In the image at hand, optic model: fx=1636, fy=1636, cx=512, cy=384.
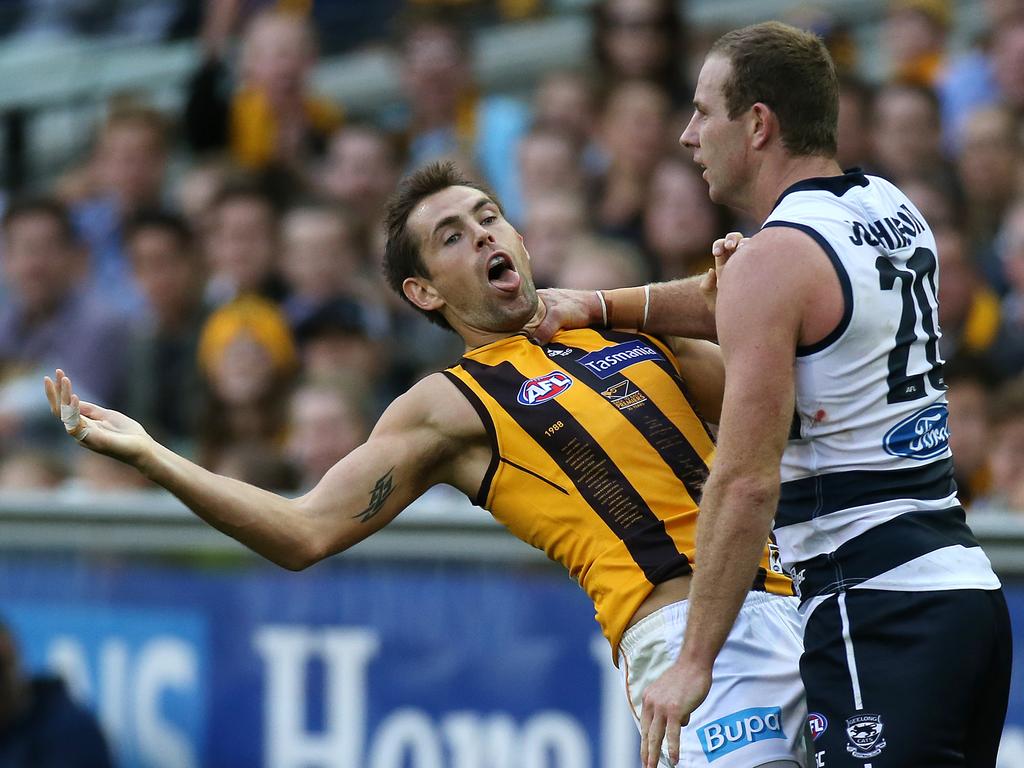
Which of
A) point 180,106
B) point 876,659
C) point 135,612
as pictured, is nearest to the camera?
point 876,659

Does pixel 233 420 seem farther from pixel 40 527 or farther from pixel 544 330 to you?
pixel 544 330

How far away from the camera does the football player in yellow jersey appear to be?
438 centimetres

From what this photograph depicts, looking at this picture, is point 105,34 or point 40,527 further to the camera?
point 105,34

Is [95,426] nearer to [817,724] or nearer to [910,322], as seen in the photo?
[817,724]

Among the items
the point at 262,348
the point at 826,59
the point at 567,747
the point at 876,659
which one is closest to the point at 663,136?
the point at 262,348

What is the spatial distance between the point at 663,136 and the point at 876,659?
5018 millimetres

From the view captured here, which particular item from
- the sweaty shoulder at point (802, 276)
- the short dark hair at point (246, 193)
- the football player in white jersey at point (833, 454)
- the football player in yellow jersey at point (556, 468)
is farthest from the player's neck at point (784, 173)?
the short dark hair at point (246, 193)

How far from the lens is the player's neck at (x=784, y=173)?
4.19 metres

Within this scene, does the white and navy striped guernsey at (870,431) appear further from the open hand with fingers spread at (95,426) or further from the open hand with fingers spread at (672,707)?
the open hand with fingers spread at (95,426)

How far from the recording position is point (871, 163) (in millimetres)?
8180

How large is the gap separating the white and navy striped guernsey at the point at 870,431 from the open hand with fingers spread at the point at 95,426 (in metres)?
1.70

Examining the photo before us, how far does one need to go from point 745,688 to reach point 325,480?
1317 mm

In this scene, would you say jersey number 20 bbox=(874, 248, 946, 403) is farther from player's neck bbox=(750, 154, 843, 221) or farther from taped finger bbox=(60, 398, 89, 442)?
taped finger bbox=(60, 398, 89, 442)

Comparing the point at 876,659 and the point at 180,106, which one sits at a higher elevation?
the point at 180,106
